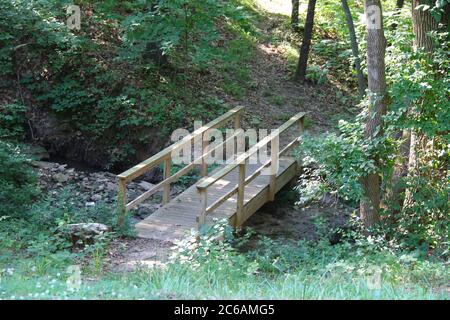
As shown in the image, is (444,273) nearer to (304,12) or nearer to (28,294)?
(28,294)

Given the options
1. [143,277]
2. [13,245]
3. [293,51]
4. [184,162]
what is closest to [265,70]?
[293,51]

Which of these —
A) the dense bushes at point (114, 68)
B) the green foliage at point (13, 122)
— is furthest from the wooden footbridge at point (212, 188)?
the green foliage at point (13, 122)

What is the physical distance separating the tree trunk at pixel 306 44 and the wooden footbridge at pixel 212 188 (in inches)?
173

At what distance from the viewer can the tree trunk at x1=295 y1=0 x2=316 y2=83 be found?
16312mm

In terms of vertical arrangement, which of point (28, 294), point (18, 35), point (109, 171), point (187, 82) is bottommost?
point (109, 171)

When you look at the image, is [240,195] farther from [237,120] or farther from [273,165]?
[237,120]

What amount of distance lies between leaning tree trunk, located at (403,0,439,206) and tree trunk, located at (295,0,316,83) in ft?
22.0

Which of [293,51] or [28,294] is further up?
[293,51]

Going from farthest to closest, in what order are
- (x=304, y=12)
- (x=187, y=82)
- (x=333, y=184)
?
(x=304, y=12)
(x=187, y=82)
(x=333, y=184)

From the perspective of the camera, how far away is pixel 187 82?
1514cm

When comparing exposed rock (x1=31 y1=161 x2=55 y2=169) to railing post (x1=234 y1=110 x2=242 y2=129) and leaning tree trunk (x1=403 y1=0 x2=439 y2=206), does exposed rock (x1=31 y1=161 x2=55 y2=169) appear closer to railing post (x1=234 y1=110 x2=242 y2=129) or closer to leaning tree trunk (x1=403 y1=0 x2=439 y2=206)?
railing post (x1=234 y1=110 x2=242 y2=129)

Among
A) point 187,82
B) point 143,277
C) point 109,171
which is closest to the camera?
point 143,277

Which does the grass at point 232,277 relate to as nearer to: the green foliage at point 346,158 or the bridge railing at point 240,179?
the bridge railing at point 240,179
